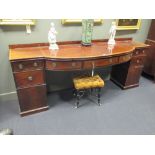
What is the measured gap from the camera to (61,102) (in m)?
2.15

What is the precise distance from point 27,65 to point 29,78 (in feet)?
0.50

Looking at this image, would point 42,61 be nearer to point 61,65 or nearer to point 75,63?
point 61,65

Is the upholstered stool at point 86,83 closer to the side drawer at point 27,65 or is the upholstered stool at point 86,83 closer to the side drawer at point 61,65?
the side drawer at point 61,65

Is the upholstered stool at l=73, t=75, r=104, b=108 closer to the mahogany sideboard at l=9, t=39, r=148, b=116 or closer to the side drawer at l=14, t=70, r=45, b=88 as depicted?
the mahogany sideboard at l=9, t=39, r=148, b=116

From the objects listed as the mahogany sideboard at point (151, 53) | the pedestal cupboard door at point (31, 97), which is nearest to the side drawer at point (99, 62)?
the pedestal cupboard door at point (31, 97)

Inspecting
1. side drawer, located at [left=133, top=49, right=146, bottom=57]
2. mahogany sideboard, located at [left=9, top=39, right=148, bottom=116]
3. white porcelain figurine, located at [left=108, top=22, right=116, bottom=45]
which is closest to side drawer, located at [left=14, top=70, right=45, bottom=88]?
mahogany sideboard, located at [left=9, top=39, right=148, bottom=116]

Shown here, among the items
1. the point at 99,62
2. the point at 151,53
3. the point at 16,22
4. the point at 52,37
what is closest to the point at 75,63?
the point at 99,62

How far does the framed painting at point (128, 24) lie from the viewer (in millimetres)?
2346

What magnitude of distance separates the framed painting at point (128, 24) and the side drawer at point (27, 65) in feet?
4.54

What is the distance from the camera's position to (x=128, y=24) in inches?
95.6

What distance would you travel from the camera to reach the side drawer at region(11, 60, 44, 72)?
5.08ft

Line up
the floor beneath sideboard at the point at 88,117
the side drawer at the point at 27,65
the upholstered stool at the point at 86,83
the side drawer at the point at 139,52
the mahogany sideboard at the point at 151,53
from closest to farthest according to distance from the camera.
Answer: the side drawer at the point at 27,65
the floor beneath sideboard at the point at 88,117
the upholstered stool at the point at 86,83
the side drawer at the point at 139,52
the mahogany sideboard at the point at 151,53
